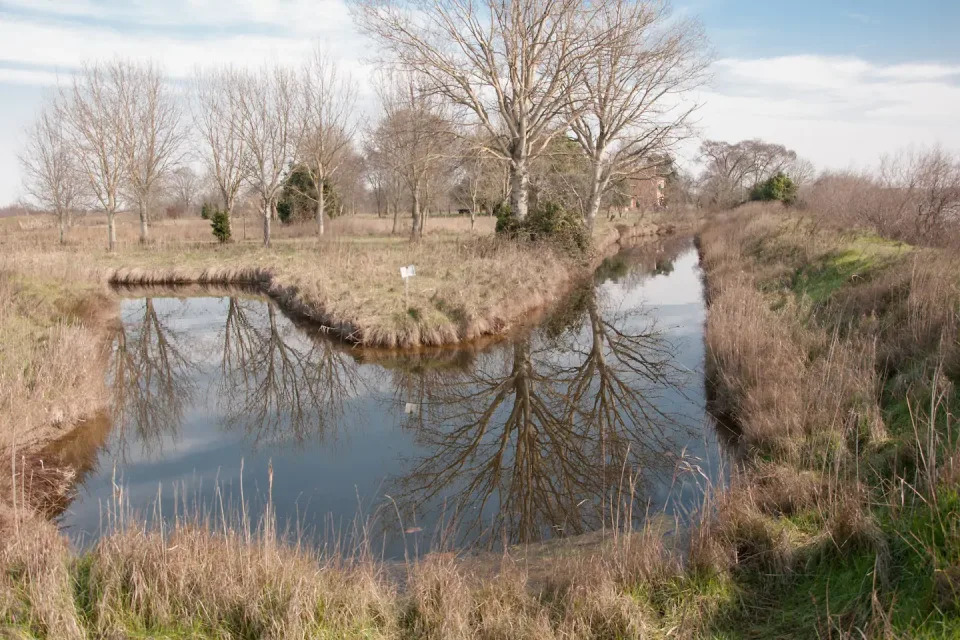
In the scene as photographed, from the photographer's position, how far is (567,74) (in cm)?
1720

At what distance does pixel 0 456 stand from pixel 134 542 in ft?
8.99

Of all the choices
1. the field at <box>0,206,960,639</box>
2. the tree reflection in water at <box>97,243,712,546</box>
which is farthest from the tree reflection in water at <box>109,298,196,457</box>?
the field at <box>0,206,960,639</box>

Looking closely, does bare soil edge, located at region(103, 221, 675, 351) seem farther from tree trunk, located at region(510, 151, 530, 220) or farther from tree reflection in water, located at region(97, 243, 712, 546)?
tree trunk, located at region(510, 151, 530, 220)

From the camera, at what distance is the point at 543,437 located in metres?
7.41

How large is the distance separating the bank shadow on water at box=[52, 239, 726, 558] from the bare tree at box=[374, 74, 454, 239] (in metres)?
7.82

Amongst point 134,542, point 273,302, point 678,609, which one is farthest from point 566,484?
point 273,302

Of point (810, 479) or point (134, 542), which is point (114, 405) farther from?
point (810, 479)

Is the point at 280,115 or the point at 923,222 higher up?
the point at 280,115

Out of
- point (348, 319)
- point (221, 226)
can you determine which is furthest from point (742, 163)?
point (348, 319)

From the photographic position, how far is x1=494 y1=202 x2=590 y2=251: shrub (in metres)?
18.8

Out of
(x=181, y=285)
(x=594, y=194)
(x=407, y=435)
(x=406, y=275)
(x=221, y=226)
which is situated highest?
(x=594, y=194)

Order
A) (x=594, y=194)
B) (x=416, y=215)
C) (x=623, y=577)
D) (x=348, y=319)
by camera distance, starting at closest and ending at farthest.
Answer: (x=623, y=577), (x=348, y=319), (x=594, y=194), (x=416, y=215)

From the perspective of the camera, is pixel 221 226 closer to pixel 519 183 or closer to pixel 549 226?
pixel 519 183

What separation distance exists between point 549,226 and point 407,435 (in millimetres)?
12554
